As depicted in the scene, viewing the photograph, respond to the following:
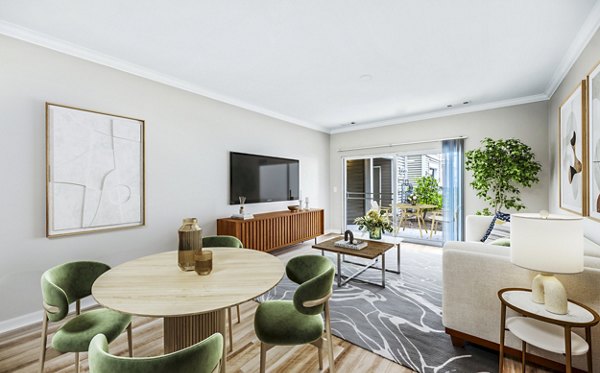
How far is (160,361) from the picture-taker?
0.79 m

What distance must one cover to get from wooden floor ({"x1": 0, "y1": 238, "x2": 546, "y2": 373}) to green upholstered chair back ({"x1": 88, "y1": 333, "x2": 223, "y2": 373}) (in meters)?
1.08

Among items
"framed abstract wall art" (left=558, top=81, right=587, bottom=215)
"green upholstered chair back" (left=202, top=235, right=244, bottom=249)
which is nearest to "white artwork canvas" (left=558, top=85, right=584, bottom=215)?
"framed abstract wall art" (left=558, top=81, right=587, bottom=215)

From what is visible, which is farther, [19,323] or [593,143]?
[19,323]

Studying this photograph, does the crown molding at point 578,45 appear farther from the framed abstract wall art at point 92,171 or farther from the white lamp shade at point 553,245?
the framed abstract wall art at point 92,171

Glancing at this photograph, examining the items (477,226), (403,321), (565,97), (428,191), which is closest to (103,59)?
(403,321)

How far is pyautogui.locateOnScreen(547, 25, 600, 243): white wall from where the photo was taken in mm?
2119

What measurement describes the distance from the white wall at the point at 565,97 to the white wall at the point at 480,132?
15cm

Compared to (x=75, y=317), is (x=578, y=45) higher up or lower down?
higher up

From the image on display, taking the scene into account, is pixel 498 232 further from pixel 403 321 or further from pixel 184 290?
pixel 184 290

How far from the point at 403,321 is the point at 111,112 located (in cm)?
354

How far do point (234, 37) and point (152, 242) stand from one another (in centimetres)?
242

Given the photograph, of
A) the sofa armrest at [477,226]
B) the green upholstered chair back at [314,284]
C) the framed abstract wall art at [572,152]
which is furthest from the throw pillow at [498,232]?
the green upholstered chair back at [314,284]

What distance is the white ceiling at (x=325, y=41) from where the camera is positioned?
1.96m

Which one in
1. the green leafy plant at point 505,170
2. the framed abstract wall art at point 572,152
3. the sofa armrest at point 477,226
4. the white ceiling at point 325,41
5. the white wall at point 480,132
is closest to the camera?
the white ceiling at point 325,41
